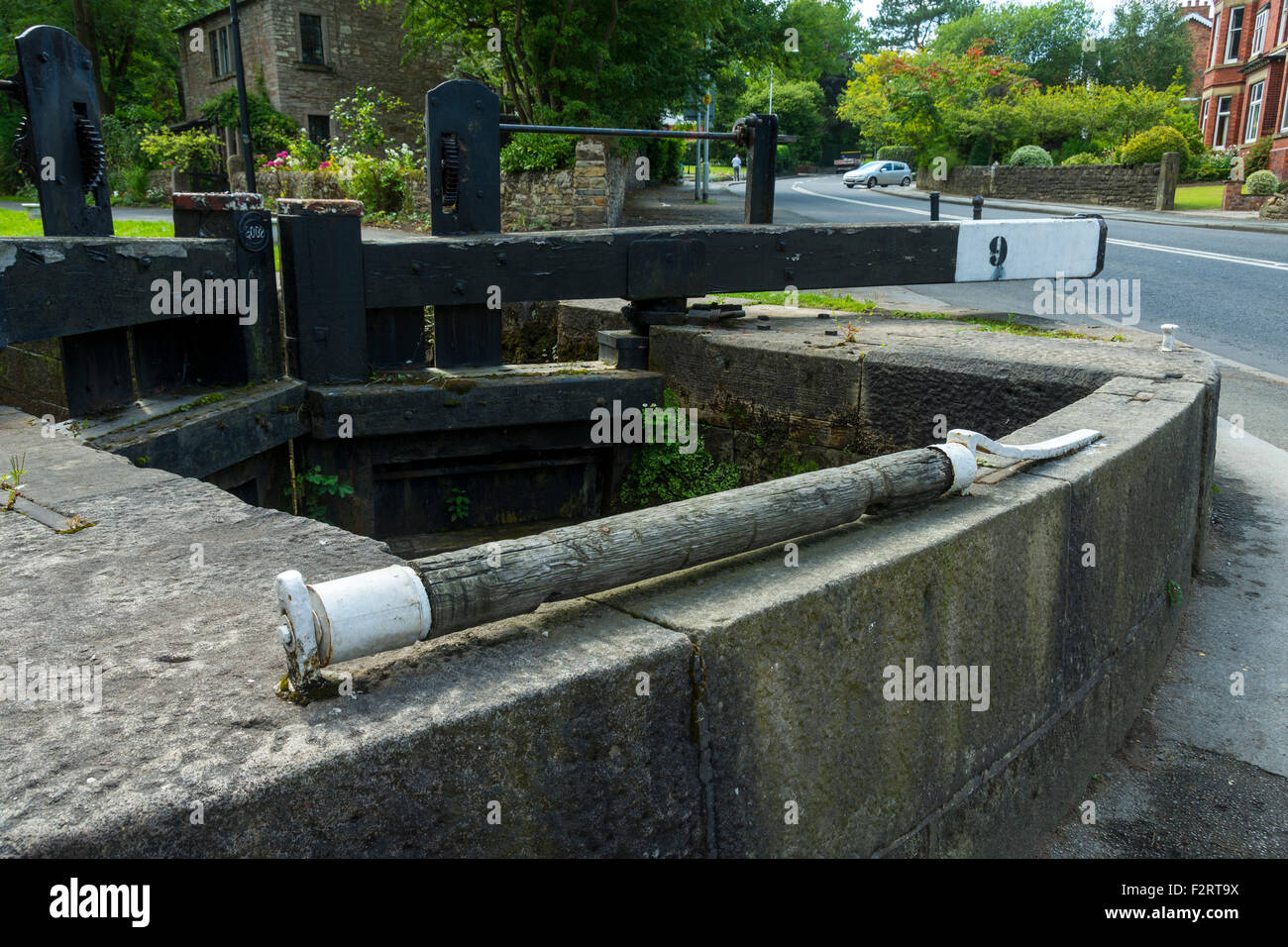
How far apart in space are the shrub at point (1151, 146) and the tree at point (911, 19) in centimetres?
5573

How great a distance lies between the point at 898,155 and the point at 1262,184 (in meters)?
21.1

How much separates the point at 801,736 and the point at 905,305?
5971 mm

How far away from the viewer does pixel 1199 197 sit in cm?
3180

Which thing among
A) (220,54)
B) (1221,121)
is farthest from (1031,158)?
(220,54)

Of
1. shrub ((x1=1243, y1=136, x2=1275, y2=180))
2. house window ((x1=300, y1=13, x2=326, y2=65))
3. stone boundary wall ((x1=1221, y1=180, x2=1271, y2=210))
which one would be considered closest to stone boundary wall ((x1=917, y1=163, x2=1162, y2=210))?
stone boundary wall ((x1=1221, y1=180, x2=1271, y2=210))

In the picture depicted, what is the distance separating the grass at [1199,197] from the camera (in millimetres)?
29219

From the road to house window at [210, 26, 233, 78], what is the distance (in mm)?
20401

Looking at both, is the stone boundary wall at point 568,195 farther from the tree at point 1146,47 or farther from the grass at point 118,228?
the tree at point 1146,47

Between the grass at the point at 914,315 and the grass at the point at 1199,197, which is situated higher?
the grass at the point at 1199,197

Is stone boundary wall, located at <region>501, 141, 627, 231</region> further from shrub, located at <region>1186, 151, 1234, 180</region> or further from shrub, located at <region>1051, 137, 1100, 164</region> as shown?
shrub, located at <region>1051, 137, 1100, 164</region>

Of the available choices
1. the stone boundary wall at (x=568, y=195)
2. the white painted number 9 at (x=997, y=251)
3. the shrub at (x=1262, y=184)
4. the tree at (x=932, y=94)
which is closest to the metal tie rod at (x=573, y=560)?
the white painted number 9 at (x=997, y=251)

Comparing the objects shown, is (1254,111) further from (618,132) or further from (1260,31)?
(618,132)

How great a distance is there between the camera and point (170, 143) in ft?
87.7
